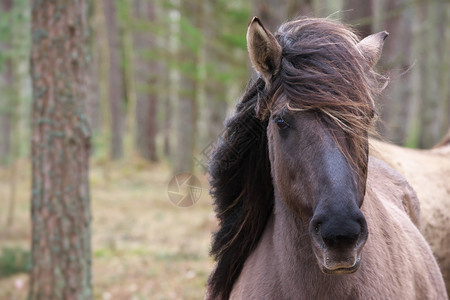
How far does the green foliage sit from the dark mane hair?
17.5 ft

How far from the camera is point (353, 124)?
102 inches

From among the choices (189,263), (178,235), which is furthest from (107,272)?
(178,235)

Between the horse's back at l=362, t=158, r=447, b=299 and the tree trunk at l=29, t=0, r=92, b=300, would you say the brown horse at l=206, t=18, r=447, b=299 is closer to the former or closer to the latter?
the horse's back at l=362, t=158, r=447, b=299

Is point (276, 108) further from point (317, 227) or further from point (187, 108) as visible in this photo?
point (187, 108)

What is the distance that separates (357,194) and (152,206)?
487 inches

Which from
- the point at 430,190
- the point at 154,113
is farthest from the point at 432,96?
the point at 430,190

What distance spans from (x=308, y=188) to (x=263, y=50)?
0.79m

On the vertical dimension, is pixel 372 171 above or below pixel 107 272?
above

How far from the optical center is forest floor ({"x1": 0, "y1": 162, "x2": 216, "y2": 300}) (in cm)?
747

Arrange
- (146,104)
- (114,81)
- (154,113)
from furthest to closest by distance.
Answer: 1. (146,104)
2. (154,113)
3. (114,81)

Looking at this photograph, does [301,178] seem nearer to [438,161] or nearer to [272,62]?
[272,62]

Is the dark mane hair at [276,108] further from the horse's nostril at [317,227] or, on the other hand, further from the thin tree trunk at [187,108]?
the thin tree trunk at [187,108]

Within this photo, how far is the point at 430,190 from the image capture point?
4.98 meters

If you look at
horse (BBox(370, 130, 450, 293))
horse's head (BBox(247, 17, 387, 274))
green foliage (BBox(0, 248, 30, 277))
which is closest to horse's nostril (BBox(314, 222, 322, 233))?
horse's head (BBox(247, 17, 387, 274))
